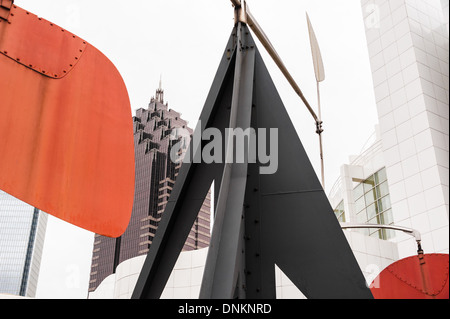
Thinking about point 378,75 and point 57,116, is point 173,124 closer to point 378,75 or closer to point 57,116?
point 378,75

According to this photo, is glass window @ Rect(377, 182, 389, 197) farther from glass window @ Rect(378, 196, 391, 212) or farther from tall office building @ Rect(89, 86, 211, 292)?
tall office building @ Rect(89, 86, 211, 292)

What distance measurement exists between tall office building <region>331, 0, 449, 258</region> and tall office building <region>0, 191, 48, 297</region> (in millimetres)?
141736

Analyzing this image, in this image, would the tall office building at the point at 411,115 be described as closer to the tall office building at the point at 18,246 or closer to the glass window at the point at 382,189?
the glass window at the point at 382,189

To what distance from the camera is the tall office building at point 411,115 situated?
2548 centimetres

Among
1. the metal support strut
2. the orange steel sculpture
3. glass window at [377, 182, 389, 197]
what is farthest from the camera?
glass window at [377, 182, 389, 197]

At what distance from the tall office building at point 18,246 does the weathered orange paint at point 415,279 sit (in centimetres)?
15668

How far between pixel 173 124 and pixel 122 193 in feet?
496

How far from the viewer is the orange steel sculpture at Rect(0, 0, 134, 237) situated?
504cm

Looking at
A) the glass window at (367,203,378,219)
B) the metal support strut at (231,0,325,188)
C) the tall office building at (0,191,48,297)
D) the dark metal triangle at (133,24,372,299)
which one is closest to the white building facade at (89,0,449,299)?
the glass window at (367,203,378,219)

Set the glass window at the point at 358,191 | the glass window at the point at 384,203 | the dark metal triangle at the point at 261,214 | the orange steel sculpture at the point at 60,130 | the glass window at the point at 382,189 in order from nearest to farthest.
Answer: the dark metal triangle at the point at 261,214 < the orange steel sculpture at the point at 60,130 < the glass window at the point at 384,203 < the glass window at the point at 382,189 < the glass window at the point at 358,191

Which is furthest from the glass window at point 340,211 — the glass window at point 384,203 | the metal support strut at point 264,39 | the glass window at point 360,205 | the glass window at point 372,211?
the metal support strut at point 264,39

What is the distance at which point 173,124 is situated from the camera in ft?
510

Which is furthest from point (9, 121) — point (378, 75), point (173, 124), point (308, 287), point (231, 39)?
point (173, 124)

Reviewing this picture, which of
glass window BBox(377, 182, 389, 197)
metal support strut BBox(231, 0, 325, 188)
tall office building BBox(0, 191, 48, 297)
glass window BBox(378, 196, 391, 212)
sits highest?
tall office building BBox(0, 191, 48, 297)
